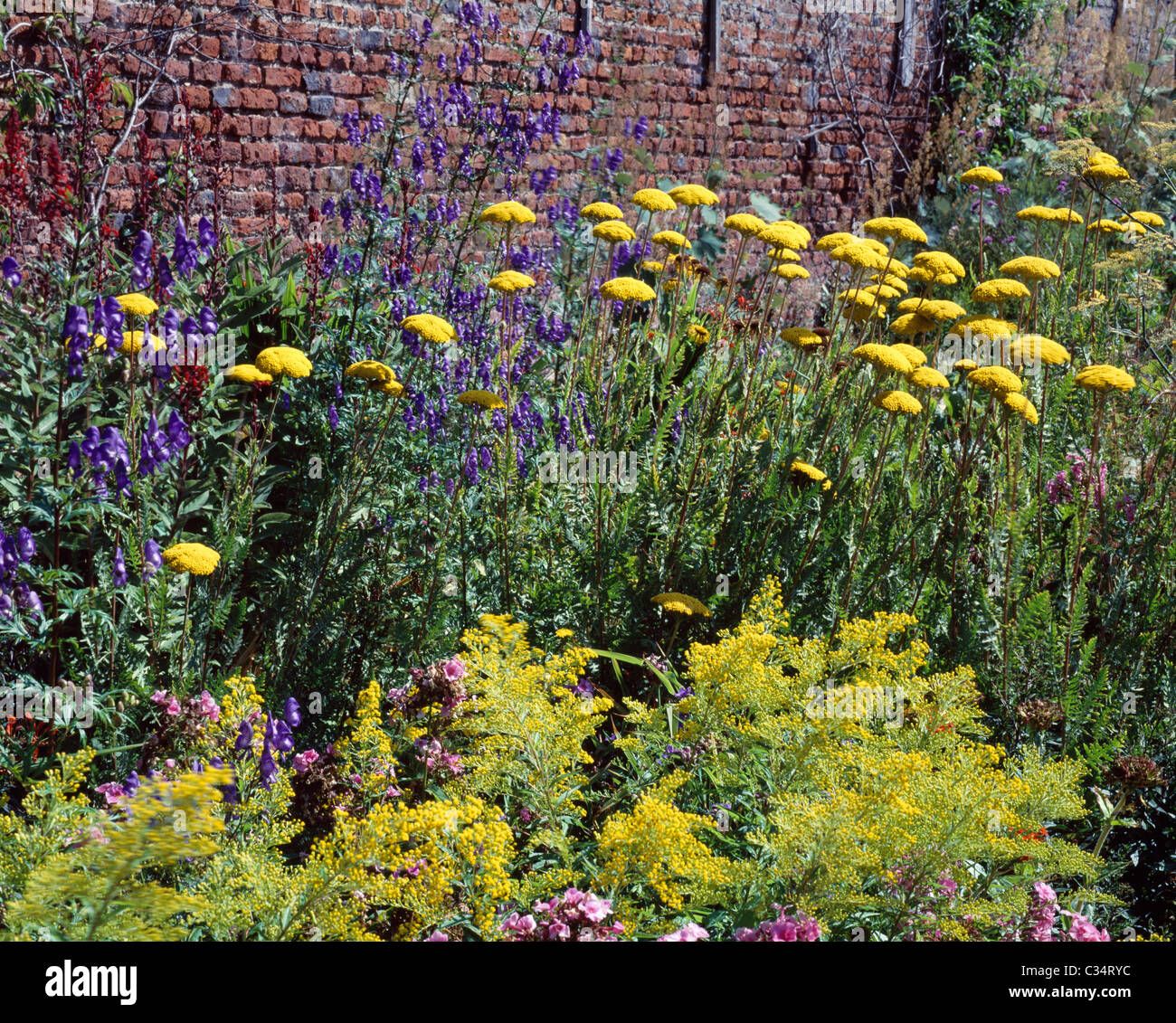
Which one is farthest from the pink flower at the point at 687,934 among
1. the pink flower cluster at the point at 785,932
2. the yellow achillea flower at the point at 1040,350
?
the yellow achillea flower at the point at 1040,350

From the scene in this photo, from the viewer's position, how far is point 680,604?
262cm

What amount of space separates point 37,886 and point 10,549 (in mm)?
995

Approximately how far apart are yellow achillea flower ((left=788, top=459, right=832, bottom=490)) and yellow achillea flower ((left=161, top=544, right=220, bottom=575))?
1547 millimetres

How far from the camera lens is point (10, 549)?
6.89 feet

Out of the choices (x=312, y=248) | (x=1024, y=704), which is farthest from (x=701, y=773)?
(x=312, y=248)

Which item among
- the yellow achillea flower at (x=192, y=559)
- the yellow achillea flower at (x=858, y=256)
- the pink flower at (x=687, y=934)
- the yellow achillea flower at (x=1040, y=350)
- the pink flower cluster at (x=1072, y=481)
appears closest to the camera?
the pink flower at (x=687, y=934)

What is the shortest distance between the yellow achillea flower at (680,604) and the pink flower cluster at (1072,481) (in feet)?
4.89

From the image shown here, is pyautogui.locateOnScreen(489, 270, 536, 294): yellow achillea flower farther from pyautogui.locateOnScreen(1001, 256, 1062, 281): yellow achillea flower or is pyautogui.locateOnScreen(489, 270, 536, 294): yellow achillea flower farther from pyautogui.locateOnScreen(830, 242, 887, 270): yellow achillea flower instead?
pyautogui.locateOnScreen(1001, 256, 1062, 281): yellow achillea flower

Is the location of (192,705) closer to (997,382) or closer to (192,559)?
(192,559)

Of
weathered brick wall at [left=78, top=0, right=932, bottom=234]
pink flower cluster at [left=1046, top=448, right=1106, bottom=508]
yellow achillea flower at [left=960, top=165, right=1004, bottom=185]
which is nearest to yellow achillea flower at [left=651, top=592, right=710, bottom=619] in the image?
pink flower cluster at [left=1046, top=448, right=1106, bottom=508]

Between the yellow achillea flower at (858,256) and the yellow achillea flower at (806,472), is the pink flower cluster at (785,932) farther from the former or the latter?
the yellow achillea flower at (858,256)

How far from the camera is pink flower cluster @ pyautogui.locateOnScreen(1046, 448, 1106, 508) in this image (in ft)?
11.5

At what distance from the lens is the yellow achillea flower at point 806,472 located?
114 inches

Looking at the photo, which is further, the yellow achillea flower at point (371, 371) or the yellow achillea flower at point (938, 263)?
the yellow achillea flower at point (938, 263)
